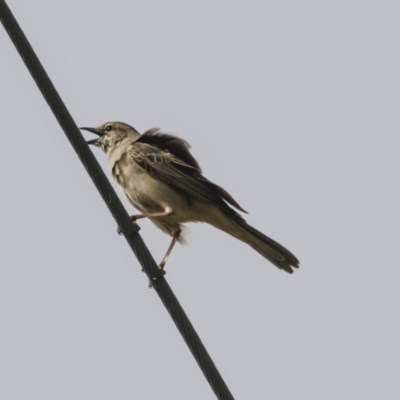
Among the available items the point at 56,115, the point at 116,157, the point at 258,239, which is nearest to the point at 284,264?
the point at 258,239

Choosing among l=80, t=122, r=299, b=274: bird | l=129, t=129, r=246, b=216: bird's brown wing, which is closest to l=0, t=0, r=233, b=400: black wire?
l=80, t=122, r=299, b=274: bird

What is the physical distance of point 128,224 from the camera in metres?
6.91

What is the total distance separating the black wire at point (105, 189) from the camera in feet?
20.6

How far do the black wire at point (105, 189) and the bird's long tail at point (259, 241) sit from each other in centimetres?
284

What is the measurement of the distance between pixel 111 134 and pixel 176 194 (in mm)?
1520

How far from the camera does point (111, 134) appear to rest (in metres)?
11.1

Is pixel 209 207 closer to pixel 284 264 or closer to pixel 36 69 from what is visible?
pixel 284 264

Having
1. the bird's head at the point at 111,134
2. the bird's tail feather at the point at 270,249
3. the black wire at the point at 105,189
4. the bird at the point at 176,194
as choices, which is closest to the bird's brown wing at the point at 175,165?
the bird at the point at 176,194

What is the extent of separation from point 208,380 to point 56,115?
1.93 meters

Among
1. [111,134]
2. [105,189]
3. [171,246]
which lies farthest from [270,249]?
[105,189]

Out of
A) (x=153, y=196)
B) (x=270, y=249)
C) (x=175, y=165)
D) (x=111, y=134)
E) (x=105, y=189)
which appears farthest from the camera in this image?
(x=111, y=134)

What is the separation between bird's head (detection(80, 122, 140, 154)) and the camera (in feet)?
35.9

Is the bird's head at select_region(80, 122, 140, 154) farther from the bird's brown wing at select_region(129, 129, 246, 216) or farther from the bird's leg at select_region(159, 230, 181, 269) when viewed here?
the bird's leg at select_region(159, 230, 181, 269)

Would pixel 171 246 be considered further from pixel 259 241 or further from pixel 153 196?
pixel 259 241
